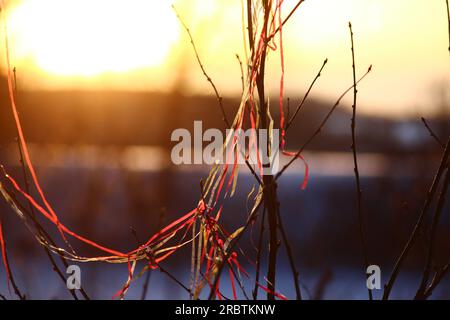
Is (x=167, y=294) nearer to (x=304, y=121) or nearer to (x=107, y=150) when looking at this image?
(x=107, y=150)

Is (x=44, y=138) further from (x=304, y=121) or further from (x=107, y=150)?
(x=304, y=121)

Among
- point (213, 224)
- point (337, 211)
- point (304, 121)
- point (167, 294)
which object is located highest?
point (304, 121)

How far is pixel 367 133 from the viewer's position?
449 inches

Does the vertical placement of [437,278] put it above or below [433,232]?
below

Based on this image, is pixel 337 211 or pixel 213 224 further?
pixel 337 211

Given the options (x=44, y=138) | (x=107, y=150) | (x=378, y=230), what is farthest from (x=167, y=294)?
(x=378, y=230)

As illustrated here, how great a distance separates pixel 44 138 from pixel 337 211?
11.5 feet

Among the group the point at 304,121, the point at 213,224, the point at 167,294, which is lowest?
the point at 167,294

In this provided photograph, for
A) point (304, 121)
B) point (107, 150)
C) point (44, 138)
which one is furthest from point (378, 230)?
point (304, 121)

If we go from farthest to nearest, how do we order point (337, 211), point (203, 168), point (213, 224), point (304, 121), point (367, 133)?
point (304, 121) < point (367, 133) < point (203, 168) < point (337, 211) < point (213, 224)

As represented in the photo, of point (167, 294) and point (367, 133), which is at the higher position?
point (367, 133)

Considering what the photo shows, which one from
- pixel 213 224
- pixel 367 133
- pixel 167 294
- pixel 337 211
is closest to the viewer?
pixel 213 224
